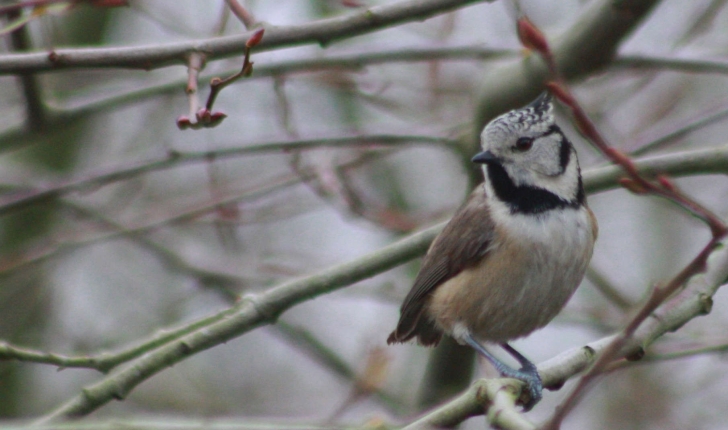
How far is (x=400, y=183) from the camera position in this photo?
30.5 ft

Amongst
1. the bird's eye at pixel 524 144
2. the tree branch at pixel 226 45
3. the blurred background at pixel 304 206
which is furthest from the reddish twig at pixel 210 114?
the blurred background at pixel 304 206

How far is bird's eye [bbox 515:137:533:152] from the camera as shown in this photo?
4.09 m

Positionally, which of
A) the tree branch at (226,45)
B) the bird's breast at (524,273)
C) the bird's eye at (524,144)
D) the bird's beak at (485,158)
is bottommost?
the bird's breast at (524,273)

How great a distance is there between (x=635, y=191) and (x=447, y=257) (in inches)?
72.3

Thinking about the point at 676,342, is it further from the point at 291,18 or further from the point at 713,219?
the point at 291,18

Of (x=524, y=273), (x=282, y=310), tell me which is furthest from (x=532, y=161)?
(x=282, y=310)

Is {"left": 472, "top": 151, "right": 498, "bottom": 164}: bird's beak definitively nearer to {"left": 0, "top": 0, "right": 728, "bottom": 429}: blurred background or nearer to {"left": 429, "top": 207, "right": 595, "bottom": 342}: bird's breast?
{"left": 429, "top": 207, "right": 595, "bottom": 342}: bird's breast

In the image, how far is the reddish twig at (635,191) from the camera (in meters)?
1.99

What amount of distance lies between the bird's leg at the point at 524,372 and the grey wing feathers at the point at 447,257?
1.13ft

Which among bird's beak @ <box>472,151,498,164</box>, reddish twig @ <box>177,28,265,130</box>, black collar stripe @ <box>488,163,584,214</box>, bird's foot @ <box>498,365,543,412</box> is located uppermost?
reddish twig @ <box>177,28,265,130</box>

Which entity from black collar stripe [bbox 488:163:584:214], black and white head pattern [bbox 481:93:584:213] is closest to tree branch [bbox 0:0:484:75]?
black and white head pattern [bbox 481:93:584:213]

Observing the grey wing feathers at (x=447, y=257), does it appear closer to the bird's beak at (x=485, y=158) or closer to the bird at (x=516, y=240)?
the bird at (x=516, y=240)

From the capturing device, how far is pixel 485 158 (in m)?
4.05

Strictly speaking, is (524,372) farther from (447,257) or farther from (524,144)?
(524,144)
